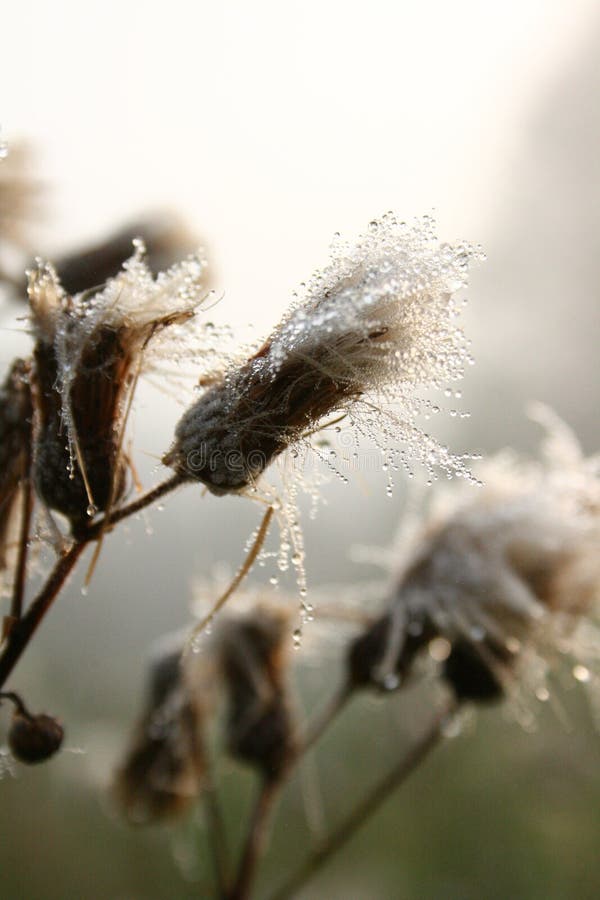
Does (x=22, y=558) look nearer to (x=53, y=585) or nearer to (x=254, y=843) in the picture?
(x=53, y=585)

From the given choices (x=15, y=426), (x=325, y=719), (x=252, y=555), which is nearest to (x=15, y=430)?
(x=15, y=426)

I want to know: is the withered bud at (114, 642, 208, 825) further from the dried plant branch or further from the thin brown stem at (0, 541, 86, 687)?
the thin brown stem at (0, 541, 86, 687)

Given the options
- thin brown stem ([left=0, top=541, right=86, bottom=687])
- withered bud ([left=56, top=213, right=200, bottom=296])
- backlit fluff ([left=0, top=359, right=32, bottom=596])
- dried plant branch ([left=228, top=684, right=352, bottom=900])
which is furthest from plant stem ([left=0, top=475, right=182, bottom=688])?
dried plant branch ([left=228, top=684, right=352, bottom=900])

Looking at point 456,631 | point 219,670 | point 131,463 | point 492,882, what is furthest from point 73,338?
point 492,882

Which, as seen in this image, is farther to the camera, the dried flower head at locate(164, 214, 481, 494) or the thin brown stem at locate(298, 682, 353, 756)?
the thin brown stem at locate(298, 682, 353, 756)

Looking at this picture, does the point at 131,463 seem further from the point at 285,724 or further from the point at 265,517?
the point at 285,724

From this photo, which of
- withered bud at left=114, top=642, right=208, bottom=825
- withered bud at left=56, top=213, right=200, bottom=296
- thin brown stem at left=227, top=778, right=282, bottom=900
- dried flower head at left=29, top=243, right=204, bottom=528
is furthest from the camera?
withered bud at left=114, top=642, right=208, bottom=825

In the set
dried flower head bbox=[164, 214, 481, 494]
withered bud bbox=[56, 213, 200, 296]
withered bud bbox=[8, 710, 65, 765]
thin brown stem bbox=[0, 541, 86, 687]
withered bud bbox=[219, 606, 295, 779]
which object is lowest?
withered bud bbox=[219, 606, 295, 779]
